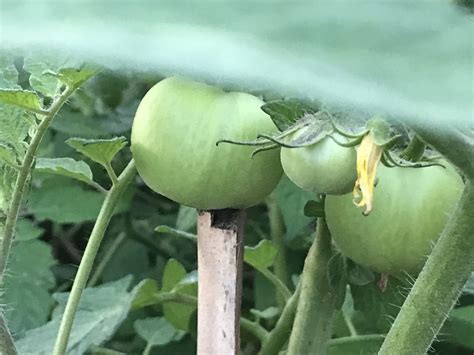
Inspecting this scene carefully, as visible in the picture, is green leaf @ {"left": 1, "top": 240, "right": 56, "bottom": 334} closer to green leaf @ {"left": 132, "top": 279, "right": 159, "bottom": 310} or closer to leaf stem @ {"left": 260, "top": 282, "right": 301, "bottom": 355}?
green leaf @ {"left": 132, "top": 279, "right": 159, "bottom": 310}

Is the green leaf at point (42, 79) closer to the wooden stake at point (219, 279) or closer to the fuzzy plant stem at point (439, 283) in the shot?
the wooden stake at point (219, 279)

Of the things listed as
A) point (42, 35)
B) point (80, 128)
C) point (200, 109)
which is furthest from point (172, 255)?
point (42, 35)

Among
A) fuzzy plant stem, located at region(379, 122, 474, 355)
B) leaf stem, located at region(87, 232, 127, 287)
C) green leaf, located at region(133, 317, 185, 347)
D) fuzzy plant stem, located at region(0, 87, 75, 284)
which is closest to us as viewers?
fuzzy plant stem, located at region(379, 122, 474, 355)

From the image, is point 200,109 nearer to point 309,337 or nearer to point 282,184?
point 309,337

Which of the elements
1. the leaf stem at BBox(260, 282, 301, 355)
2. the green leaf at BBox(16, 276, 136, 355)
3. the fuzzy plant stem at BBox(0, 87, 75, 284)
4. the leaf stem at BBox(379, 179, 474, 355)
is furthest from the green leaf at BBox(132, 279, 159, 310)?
the leaf stem at BBox(379, 179, 474, 355)

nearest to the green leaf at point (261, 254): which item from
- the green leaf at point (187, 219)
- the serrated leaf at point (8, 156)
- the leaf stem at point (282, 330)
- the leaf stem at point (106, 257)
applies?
the leaf stem at point (282, 330)

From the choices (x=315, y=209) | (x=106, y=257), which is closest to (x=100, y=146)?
(x=315, y=209)
